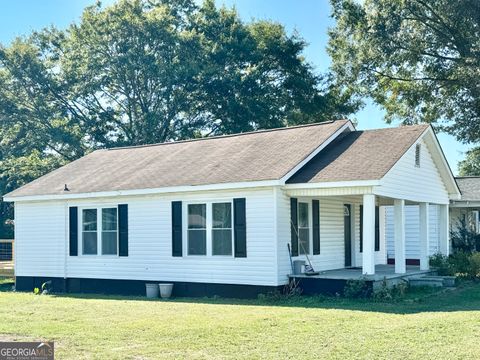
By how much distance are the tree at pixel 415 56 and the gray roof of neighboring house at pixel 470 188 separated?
6.77 ft

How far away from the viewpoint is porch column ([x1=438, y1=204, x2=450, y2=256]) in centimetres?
2143

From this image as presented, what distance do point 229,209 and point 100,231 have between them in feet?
15.5

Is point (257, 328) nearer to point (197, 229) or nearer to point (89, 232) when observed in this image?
point (197, 229)

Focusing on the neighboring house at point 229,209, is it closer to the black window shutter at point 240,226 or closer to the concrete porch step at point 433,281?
the black window shutter at point 240,226

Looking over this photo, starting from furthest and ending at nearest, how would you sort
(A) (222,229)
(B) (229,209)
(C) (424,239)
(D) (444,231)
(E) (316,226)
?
(D) (444,231) → (C) (424,239) → (E) (316,226) → (A) (222,229) → (B) (229,209)

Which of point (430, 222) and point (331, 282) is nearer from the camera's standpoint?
point (331, 282)

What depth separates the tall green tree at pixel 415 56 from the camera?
92.0 ft

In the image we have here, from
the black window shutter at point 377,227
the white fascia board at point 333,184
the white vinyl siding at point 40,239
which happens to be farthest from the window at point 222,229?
the black window shutter at point 377,227

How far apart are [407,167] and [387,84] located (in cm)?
1604

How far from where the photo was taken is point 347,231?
20.2 m

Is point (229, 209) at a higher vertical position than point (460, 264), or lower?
higher

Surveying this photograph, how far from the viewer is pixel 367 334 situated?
10031 millimetres

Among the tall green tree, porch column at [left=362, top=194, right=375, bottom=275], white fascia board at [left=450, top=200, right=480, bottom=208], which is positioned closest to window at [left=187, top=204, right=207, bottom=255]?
porch column at [left=362, top=194, right=375, bottom=275]

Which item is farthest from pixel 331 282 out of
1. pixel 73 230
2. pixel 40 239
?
pixel 40 239
